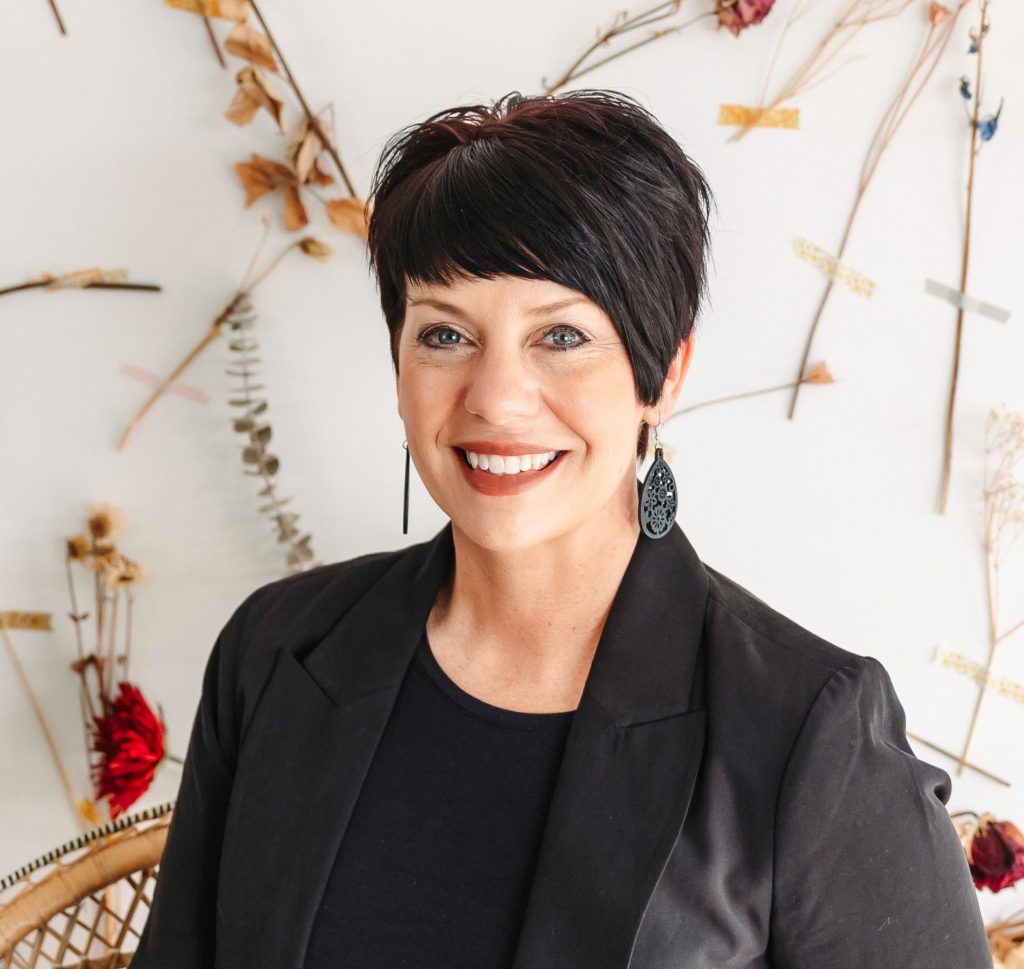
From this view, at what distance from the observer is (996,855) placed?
52.5 inches

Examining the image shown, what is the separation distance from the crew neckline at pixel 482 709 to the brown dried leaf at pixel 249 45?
76 cm

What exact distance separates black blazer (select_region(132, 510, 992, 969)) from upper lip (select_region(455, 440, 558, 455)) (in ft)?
0.60

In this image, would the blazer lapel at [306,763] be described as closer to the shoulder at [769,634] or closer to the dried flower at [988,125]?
the shoulder at [769,634]

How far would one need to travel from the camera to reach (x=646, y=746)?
3.25 ft

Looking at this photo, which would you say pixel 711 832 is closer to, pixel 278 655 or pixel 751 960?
pixel 751 960

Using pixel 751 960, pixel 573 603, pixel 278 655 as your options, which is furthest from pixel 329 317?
pixel 751 960

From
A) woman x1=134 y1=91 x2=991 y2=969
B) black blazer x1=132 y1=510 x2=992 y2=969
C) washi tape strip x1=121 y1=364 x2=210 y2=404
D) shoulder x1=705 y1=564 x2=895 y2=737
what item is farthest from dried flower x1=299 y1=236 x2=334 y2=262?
shoulder x1=705 y1=564 x2=895 y2=737

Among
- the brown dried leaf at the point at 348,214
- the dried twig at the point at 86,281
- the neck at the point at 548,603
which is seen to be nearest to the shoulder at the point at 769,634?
the neck at the point at 548,603

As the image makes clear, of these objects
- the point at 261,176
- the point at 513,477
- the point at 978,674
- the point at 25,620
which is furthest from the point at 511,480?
the point at 25,620

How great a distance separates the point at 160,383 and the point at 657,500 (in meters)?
0.78

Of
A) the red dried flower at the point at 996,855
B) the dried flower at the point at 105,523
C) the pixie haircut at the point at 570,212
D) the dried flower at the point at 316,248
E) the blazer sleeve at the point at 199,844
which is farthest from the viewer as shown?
the dried flower at the point at 105,523

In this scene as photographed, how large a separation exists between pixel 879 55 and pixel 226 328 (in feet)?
2.93

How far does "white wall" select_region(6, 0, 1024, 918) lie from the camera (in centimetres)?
134

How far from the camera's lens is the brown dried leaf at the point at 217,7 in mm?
1354
